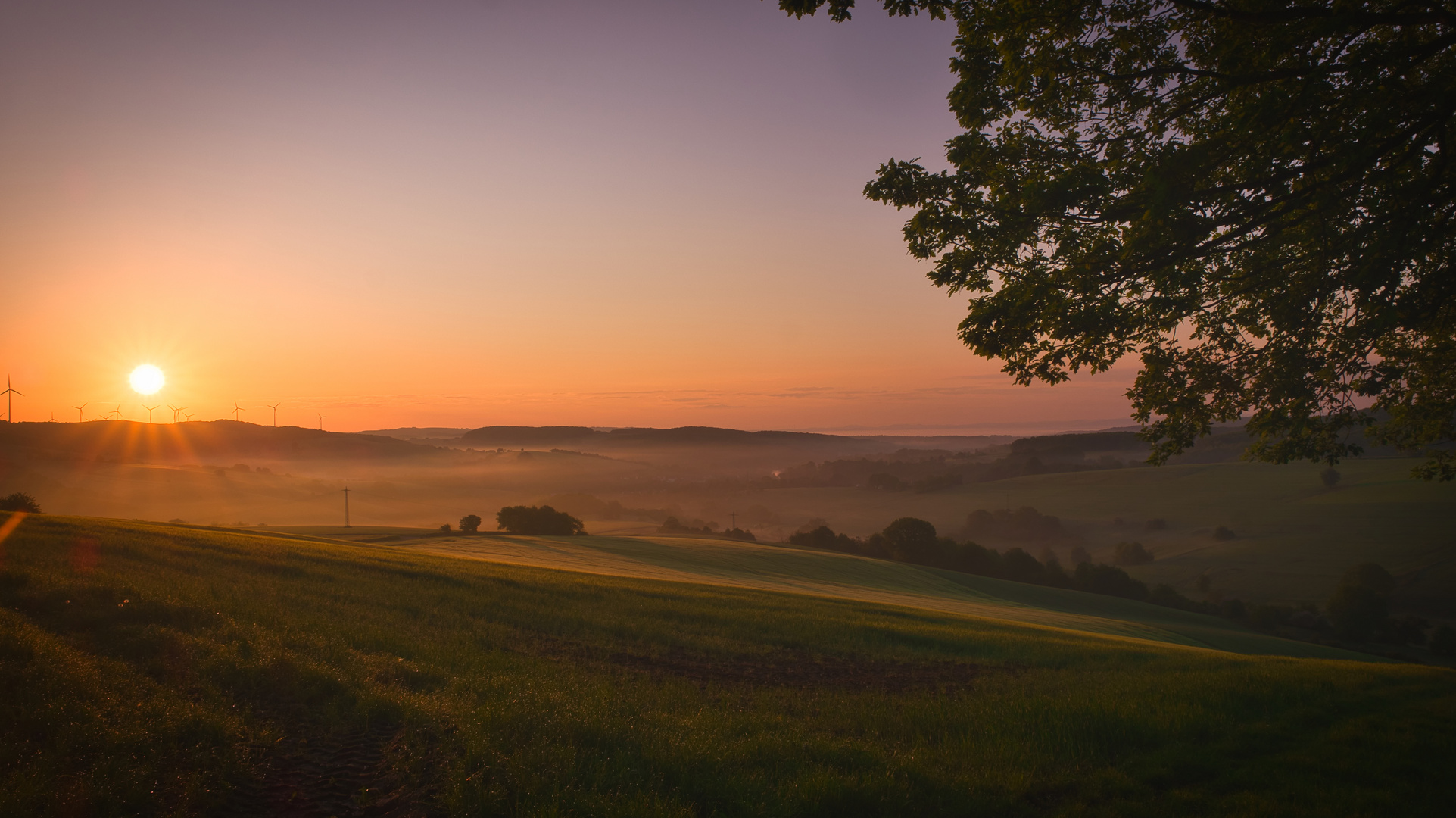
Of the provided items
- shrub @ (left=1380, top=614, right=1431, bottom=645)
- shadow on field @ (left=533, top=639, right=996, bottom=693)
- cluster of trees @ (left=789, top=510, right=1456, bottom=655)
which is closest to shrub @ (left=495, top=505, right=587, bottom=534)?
cluster of trees @ (left=789, top=510, right=1456, bottom=655)

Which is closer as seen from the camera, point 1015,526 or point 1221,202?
point 1221,202

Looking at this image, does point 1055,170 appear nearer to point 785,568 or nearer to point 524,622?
point 524,622

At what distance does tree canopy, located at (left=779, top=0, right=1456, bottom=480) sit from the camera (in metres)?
8.80

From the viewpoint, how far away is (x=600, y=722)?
7.97m

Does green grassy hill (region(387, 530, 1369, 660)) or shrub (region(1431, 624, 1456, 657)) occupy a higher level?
green grassy hill (region(387, 530, 1369, 660))

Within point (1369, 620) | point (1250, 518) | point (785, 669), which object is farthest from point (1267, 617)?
point (785, 669)

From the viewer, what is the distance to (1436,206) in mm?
9242

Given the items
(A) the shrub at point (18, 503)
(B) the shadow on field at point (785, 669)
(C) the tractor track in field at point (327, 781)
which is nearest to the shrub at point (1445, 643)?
(B) the shadow on field at point (785, 669)

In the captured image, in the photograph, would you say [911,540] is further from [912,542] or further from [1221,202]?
[1221,202]

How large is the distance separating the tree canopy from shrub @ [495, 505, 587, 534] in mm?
73510

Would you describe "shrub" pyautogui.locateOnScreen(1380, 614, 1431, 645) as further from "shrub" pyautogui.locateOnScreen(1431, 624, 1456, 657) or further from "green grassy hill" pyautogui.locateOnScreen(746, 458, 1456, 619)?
"green grassy hill" pyautogui.locateOnScreen(746, 458, 1456, 619)

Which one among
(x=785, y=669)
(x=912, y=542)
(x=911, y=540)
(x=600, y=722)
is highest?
(x=600, y=722)

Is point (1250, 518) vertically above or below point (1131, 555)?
above

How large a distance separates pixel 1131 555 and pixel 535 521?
81.1 metres
